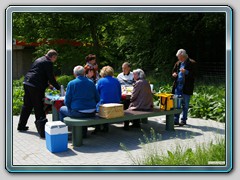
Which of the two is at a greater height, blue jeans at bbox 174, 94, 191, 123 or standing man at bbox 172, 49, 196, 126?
standing man at bbox 172, 49, 196, 126

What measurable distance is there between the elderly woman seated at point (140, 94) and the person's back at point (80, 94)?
125 cm

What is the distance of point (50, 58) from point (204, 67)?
42.3 ft

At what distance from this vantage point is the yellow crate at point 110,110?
25.9 feet

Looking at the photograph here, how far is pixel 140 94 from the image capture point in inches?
346

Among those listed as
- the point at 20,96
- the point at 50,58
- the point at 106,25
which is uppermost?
the point at 106,25

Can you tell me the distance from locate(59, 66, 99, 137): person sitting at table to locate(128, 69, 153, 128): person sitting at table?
1186 mm

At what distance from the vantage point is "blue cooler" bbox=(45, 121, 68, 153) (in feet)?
23.9

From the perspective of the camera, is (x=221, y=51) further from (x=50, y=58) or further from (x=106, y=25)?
(x=50, y=58)

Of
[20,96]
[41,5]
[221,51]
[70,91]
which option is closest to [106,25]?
[20,96]

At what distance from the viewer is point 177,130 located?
9.23 metres

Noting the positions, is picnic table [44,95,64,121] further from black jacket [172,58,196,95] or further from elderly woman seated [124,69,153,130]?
black jacket [172,58,196,95]

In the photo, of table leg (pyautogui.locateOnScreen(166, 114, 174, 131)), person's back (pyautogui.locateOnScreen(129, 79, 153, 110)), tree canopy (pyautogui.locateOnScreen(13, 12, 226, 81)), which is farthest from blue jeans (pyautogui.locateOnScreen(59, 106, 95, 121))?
tree canopy (pyautogui.locateOnScreen(13, 12, 226, 81))

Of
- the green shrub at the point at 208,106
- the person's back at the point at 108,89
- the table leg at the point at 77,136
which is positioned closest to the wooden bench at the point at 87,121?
the table leg at the point at 77,136

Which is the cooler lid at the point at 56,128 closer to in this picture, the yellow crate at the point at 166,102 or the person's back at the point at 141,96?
the person's back at the point at 141,96
